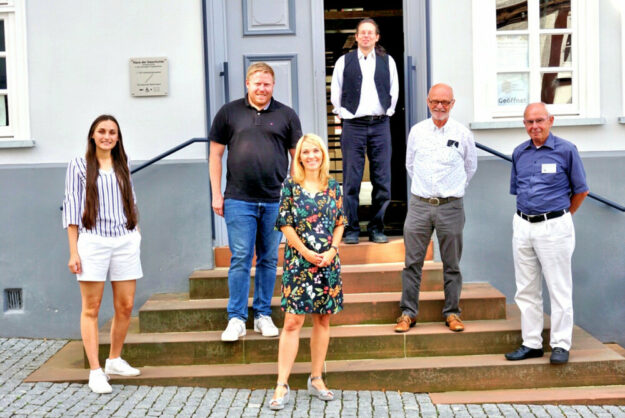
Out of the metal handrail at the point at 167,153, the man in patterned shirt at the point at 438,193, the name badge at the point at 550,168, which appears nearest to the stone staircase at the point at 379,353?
the man in patterned shirt at the point at 438,193

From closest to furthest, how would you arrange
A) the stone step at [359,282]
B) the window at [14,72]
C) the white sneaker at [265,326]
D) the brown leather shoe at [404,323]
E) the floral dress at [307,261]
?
the floral dress at [307,261]
the white sneaker at [265,326]
the brown leather shoe at [404,323]
the stone step at [359,282]
the window at [14,72]

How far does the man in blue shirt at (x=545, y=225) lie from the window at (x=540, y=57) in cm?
A: 167

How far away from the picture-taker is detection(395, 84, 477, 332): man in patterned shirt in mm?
6141

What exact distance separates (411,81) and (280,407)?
349 cm

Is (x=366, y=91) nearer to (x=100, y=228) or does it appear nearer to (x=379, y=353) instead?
(x=379, y=353)

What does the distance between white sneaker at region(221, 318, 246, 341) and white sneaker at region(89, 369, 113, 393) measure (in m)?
0.86

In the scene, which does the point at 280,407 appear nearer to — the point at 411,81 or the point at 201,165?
the point at 201,165

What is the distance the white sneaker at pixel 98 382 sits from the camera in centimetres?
570

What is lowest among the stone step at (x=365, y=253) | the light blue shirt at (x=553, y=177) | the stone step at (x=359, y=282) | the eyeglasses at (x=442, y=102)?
the stone step at (x=359, y=282)

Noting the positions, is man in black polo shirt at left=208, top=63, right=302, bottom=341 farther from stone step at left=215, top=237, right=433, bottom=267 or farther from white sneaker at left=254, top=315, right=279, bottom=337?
stone step at left=215, top=237, right=433, bottom=267

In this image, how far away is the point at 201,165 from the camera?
290 inches

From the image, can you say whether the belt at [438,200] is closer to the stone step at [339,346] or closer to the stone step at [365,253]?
the stone step at [339,346]

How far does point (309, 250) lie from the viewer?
210 inches

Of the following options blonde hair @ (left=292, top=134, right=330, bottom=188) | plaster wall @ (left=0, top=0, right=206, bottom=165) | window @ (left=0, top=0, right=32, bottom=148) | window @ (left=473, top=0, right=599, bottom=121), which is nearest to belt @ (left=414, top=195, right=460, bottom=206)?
blonde hair @ (left=292, top=134, right=330, bottom=188)
